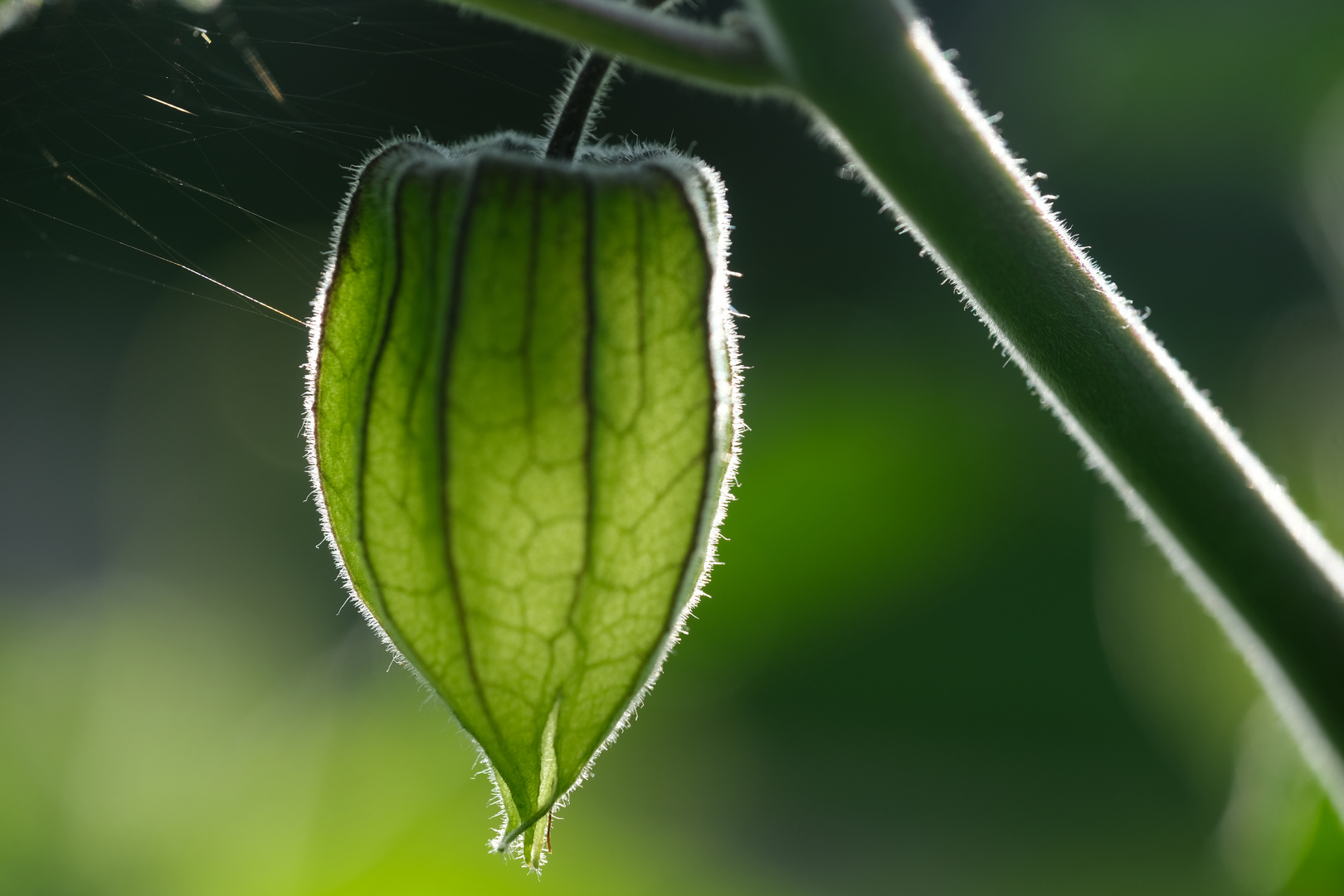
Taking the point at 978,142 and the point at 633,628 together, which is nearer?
the point at 978,142

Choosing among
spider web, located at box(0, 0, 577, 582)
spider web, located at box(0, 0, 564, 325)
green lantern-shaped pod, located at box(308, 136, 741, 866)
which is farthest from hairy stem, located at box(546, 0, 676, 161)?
spider web, located at box(0, 0, 577, 582)

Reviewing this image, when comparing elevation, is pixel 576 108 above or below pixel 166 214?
below

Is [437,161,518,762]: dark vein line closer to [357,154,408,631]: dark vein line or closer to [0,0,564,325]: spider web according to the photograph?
[357,154,408,631]: dark vein line

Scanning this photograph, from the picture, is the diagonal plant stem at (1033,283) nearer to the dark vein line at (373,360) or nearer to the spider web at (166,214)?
the dark vein line at (373,360)

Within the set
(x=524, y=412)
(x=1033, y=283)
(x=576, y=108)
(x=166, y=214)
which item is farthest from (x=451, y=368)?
(x=166, y=214)

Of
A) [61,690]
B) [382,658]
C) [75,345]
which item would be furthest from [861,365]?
[75,345]

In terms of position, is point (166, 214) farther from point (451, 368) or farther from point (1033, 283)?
point (1033, 283)

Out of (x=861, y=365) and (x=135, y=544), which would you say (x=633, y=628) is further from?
(x=135, y=544)
